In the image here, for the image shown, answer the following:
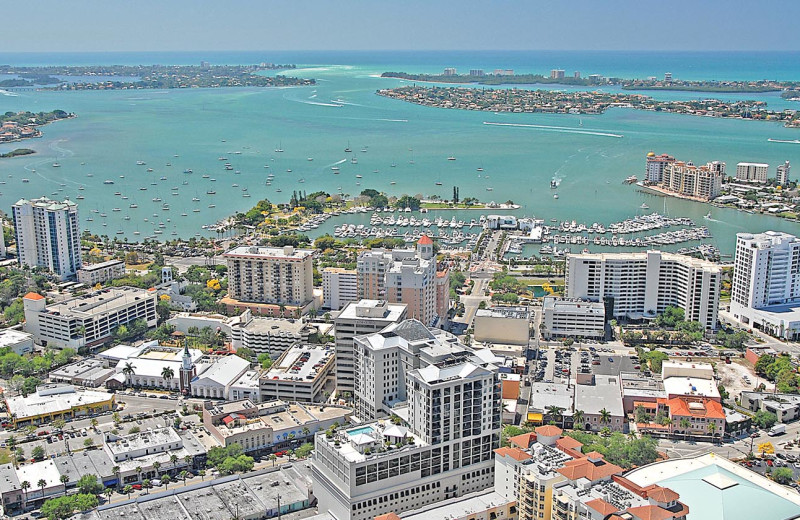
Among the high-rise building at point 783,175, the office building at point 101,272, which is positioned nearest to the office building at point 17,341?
the office building at point 101,272

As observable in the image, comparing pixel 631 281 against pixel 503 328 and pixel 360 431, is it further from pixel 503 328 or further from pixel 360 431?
pixel 360 431

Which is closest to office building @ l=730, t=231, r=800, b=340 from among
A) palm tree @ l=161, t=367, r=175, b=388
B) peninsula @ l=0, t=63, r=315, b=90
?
palm tree @ l=161, t=367, r=175, b=388

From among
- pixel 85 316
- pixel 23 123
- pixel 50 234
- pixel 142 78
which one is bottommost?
pixel 85 316

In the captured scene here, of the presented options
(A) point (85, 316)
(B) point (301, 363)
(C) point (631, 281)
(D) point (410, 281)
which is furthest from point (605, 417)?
(A) point (85, 316)

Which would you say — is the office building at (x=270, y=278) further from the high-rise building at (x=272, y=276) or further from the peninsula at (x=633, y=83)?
the peninsula at (x=633, y=83)

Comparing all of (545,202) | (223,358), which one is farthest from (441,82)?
(223,358)

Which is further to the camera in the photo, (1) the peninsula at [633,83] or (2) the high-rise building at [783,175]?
(1) the peninsula at [633,83]
